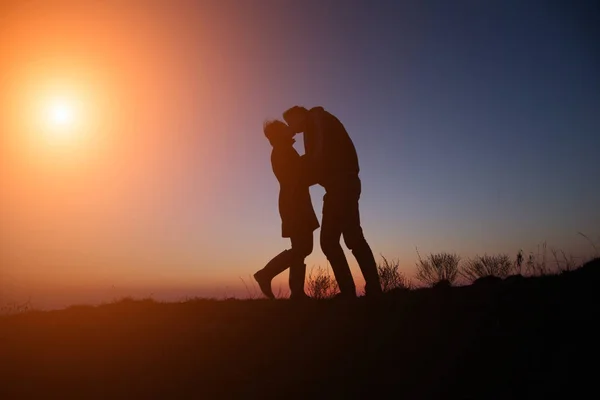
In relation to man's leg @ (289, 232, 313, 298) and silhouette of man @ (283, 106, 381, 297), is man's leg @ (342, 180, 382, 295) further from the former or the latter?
man's leg @ (289, 232, 313, 298)

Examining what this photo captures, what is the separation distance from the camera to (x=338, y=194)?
6637 mm

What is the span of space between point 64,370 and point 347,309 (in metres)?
2.88

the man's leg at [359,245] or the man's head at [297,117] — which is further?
the man's head at [297,117]

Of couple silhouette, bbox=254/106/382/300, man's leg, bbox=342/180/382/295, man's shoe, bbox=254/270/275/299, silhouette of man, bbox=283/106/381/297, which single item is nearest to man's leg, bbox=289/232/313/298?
couple silhouette, bbox=254/106/382/300

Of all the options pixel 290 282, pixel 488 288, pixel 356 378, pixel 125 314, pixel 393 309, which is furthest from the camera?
pixel 290 282

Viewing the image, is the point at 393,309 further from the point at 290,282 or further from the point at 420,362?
the point at 290,282

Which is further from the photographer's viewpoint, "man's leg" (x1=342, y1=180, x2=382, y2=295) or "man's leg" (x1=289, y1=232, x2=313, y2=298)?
"man's leg" (x1=289, y1=232, x2=313, y2=298)

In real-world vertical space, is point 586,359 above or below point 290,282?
below

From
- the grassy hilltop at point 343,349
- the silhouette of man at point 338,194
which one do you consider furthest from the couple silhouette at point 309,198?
the grassy hilltop at point 343,349

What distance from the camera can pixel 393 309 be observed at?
5.18m

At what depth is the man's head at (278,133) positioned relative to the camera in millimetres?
7578

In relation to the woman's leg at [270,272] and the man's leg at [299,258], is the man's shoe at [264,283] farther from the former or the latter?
the man's leg at [299,258]

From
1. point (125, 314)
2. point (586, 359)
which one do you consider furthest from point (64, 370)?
point (586, 359)

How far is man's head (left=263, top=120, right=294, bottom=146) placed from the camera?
758 centimetres
